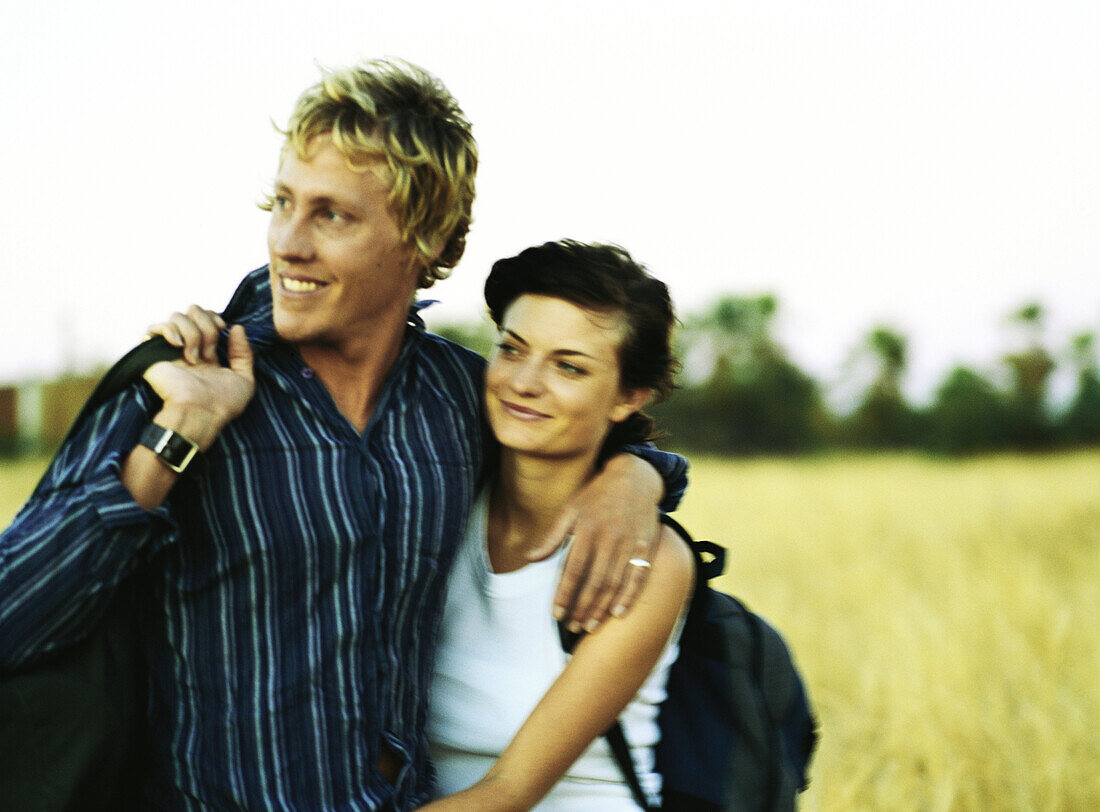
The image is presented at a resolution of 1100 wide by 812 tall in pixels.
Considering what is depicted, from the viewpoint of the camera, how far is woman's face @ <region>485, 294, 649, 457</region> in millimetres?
2605

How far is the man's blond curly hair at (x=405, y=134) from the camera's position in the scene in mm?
2342

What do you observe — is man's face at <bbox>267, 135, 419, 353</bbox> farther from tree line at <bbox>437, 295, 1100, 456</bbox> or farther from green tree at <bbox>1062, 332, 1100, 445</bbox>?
green tree at <bbox>1062, 332, 1100, 445</bbox>

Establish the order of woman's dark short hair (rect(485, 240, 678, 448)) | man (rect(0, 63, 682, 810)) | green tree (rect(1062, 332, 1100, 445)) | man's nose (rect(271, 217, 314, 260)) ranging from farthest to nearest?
green tree (rect(1062, 332, 1100, 445)), woman's dark short hair (rect(485, 240, 678, 448)), man's nose (rect(271, 217, 314, 260)), man (rect(0, 63, 682, 810))

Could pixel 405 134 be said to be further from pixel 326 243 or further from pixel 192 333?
pixel 192 333

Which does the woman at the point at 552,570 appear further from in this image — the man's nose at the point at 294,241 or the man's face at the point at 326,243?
the man's nose at the point at 294,241

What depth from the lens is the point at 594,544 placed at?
2.49m

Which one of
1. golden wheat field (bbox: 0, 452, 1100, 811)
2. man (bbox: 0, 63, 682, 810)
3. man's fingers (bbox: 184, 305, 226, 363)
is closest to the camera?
man (bbox: 0, 63, 682, 810)

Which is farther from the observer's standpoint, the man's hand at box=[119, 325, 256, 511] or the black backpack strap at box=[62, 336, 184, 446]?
the black backpack strap at box=[62, 336, 184, 446]

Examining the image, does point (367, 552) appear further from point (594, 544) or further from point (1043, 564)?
point (1043, 564)

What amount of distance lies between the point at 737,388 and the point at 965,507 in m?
20.7

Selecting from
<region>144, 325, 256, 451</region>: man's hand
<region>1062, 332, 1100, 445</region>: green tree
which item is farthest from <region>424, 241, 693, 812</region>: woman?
<region>1062, 332, 1100, 445</region>: green tree

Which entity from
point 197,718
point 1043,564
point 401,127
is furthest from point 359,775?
point 1043,564

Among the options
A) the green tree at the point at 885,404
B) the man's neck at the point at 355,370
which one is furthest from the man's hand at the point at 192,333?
the green tree at the point at 885,404

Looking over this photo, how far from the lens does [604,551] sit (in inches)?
96.7
